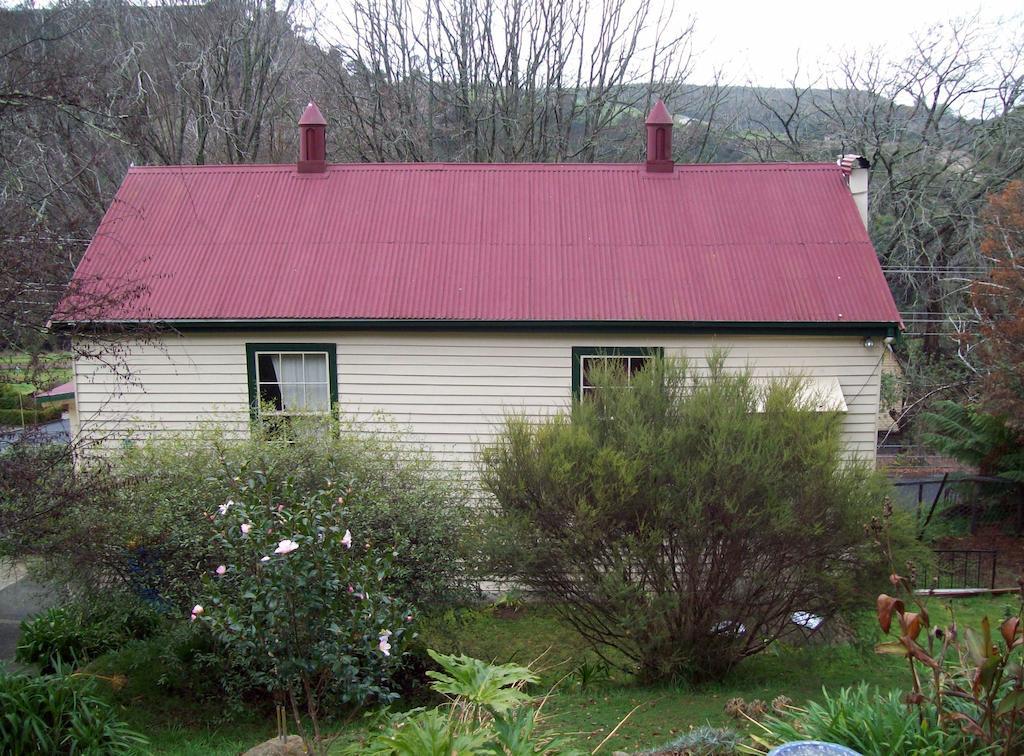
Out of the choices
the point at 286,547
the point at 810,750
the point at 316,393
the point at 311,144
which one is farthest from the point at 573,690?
the point at 311,144

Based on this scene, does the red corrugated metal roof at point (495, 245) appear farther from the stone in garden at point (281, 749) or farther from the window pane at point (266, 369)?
the stone in garden at point (281, 749)

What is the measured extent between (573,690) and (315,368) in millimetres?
5648

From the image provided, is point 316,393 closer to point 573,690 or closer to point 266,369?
point 266,369

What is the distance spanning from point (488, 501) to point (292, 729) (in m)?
2.74

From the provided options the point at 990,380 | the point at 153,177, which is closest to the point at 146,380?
the point at 153,177

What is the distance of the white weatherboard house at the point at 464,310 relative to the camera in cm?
1121

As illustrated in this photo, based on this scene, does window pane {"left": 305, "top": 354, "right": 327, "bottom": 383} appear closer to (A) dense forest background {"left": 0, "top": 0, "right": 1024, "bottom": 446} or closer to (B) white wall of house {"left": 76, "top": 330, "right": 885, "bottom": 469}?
(B) white wall of house {"left": 76, "top": 330, "right": 885, "bottom": 469}

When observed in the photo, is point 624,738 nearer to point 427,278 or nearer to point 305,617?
point 305,617

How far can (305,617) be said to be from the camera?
481 centimetres

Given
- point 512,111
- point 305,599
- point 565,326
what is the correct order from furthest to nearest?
point 512,111
point 565,326
point 305,599

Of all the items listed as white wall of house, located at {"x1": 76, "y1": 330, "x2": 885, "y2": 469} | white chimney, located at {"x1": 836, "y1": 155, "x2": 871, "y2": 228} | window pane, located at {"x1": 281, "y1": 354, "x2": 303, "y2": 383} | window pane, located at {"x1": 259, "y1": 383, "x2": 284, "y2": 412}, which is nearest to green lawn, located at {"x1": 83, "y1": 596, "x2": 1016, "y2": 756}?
white wall of house, located at {"x1": 76, "y1": 330, "x2": 885, "y2": 469}

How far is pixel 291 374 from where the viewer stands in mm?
11625

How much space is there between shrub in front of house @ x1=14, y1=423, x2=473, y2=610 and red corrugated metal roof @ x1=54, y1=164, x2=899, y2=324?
3.07 metres

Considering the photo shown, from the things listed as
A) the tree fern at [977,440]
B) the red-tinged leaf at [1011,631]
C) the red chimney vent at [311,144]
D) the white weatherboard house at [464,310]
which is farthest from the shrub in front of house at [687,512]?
the tree fern at [977,440]
